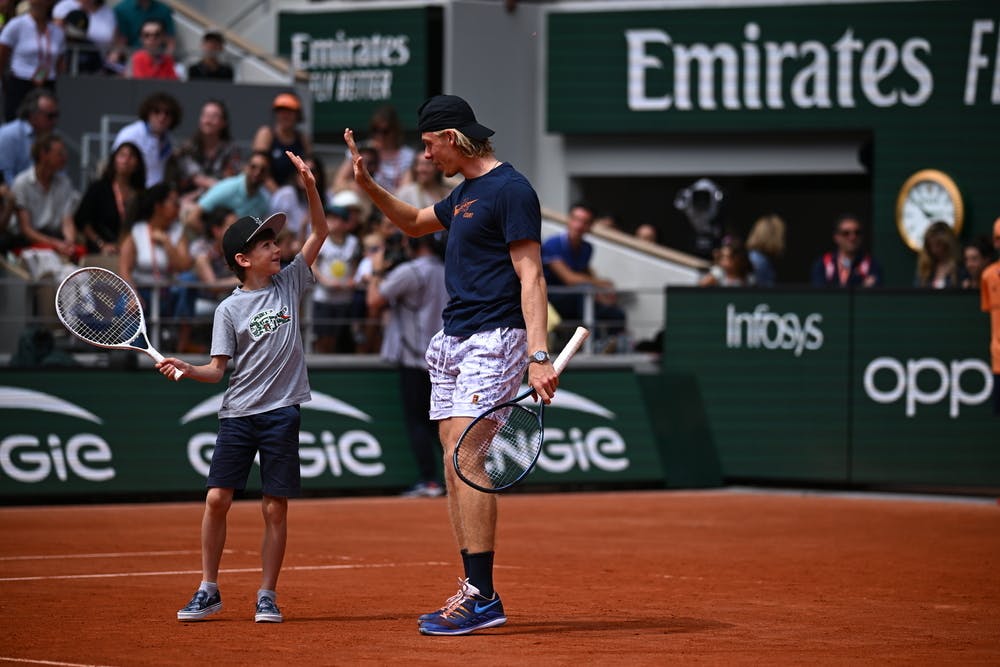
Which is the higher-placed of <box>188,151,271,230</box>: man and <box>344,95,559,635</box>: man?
<box>188,151,271,230</box>: man

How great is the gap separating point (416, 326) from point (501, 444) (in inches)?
310

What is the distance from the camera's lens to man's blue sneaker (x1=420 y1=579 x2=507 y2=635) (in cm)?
760

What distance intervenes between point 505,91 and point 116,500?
10765mm

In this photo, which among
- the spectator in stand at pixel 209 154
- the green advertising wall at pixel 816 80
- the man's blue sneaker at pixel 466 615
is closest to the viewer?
the man's blue sneaker at pixel 466 615

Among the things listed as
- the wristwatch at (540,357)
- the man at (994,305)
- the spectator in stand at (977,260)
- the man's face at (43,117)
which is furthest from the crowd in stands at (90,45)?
the wristwatch at (540,357)

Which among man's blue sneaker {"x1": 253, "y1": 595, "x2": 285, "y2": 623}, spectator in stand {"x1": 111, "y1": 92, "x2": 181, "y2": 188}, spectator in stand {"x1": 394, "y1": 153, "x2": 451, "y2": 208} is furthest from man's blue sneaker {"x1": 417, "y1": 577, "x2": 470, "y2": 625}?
spectator in stand {"x1": 111, "y1": 92, "x2": 181, "y2": 188}

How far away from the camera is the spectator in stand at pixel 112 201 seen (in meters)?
15.8

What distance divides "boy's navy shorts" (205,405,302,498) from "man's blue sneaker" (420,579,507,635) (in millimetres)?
982

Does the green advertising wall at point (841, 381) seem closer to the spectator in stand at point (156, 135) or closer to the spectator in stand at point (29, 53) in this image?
the spectator in stand at point (156, 135)

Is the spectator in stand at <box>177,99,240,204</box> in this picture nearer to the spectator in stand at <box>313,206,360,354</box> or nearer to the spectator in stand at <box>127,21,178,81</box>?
the spectator in stand at <box>313,206,360,354</box>

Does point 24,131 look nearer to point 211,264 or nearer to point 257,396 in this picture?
point 211,264

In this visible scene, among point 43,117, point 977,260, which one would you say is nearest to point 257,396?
point 43,117

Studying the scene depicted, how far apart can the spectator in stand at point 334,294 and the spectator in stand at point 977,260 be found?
19.0 ft

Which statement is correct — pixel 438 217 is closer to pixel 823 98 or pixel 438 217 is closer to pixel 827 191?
pixel 823 98
